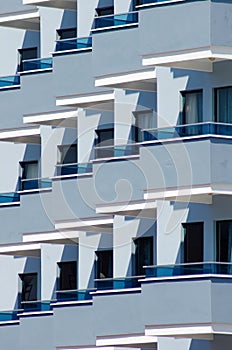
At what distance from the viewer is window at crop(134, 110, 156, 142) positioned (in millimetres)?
70125

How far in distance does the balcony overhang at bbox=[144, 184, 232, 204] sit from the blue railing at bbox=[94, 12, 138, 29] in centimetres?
530

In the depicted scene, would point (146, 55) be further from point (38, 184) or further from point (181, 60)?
point (38, 184)

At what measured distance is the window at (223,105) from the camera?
220 ft

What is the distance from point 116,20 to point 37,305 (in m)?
9.59

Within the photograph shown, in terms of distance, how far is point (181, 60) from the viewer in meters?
66.6

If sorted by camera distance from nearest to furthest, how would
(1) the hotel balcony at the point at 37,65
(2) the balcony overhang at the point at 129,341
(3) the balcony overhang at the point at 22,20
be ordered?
(2) the balcony overhang at the point at 129,341 < (1) the hotel balcony at the point at 37,65 < (3) the balcony overhang at the point at 22,20

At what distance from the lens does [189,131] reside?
6638cm

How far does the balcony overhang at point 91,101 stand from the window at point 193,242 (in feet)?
20.1

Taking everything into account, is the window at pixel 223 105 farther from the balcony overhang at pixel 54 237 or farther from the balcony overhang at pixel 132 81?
the balcony overhang at pixel 54 237

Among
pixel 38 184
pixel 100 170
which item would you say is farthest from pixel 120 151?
pixel 38 184

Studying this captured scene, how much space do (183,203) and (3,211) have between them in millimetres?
10043

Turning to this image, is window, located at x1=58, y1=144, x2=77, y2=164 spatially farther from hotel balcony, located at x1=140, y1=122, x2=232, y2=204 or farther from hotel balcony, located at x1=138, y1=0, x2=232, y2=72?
hotel balcony, located at x1=140, y1=122, x2=232, y2=204

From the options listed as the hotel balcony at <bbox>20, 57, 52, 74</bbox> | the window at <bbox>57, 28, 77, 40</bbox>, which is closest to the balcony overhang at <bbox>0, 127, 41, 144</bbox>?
the hotel balcony at <bbox>20, 57, 52, 74</bbox>

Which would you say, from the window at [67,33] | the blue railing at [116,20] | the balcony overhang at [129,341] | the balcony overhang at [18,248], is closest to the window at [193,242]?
the balcony overhang at [129,341]
